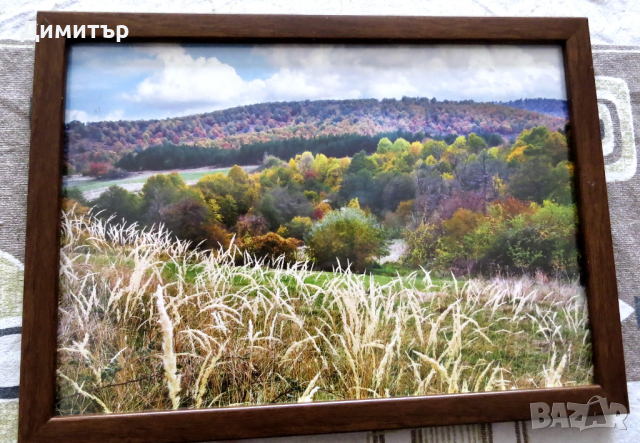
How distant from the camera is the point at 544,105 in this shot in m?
0.88

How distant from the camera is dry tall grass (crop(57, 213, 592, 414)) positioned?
75cm

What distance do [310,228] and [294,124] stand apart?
22 centimetres

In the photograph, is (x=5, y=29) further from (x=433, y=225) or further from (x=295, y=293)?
(x=433, y=225)

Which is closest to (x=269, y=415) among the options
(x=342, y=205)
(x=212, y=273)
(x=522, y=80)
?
(x=212, y=273)

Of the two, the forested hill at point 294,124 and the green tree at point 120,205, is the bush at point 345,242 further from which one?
the green tree at point 120,205

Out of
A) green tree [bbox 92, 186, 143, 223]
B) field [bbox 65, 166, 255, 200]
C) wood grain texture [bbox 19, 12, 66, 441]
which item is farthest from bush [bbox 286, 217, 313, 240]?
wood grain texture [bbox 19, 12, 66, 441]

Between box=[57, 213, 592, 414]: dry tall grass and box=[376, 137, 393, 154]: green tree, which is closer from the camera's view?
box=[57, 213, 592, 414]: dry tall grass

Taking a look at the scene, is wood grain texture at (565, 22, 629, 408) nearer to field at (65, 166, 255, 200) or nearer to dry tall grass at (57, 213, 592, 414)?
dry tall grass at (57, 213, 592, 414)

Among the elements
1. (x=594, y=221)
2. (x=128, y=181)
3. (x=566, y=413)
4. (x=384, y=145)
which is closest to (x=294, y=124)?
(x=384, y=145)

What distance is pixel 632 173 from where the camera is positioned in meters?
0.90

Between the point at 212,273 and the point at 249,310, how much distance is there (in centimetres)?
10

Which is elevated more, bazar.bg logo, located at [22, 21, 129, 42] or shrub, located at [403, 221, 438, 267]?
bazar.bg logo, located at [22, 21, 129, 42]

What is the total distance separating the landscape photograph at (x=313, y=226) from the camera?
76cm

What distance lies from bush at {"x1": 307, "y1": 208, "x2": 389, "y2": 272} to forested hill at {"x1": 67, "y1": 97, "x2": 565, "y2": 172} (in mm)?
184
